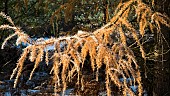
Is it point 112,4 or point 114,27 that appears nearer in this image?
point 114,27

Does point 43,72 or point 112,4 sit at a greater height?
point 112,4

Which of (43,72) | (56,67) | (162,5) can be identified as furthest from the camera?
(43,72)

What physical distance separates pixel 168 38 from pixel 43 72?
492 cm

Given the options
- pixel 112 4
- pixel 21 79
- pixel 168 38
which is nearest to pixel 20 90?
pixel 21 79

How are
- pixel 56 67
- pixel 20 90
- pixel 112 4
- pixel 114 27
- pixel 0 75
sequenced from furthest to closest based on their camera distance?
pixel 0 75 < pixel 20 90 < pixel 112 4 < pixel 114 27 < pixel 56 67

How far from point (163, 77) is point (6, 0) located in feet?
13.7

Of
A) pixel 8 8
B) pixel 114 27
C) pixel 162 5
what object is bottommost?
pixel 114 27

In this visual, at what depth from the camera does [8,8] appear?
757 centimetres

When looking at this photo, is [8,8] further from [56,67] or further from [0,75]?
[56,67]

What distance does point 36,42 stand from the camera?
7.94 ft

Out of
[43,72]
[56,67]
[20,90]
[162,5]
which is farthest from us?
[43,72]

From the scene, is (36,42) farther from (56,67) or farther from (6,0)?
(6,0)

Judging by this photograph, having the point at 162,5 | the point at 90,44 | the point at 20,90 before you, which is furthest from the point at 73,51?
the point at 20,90

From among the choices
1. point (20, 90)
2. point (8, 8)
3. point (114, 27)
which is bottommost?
point (20, 90)
